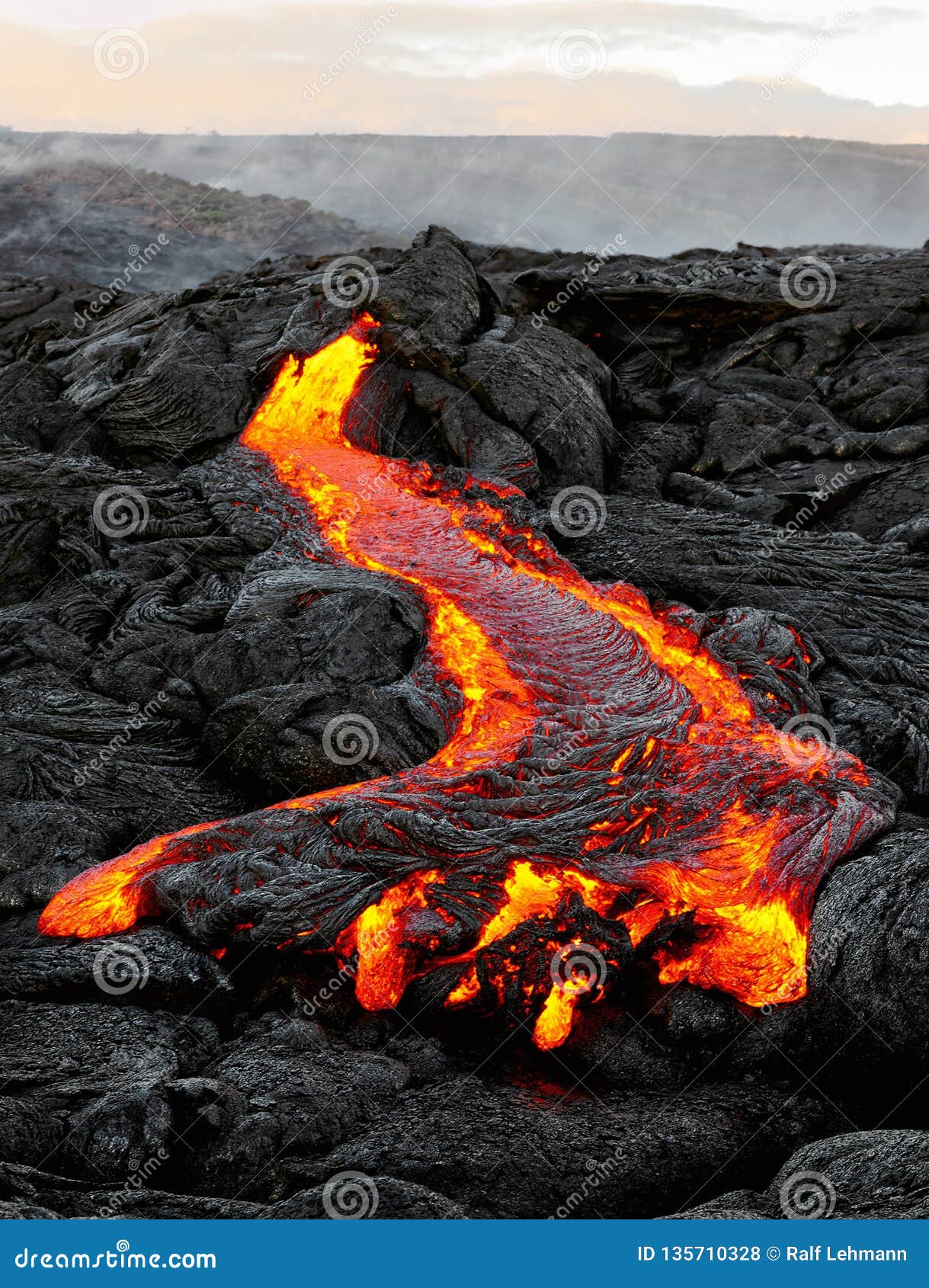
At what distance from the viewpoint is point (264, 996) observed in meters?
8.94

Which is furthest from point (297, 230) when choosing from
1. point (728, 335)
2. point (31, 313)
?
point (728, 335)

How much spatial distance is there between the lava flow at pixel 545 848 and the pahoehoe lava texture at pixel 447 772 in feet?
0.12

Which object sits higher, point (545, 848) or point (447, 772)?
point (447, 772)

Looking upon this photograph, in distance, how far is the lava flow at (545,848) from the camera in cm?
900

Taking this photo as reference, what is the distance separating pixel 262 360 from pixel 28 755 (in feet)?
30.7

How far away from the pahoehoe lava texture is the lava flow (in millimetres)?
37

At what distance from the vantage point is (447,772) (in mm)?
10430

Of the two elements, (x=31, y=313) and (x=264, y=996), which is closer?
(x=264, y=996)

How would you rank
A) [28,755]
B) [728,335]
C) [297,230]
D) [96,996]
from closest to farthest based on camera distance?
[96,996] → [28,755] → [728,335] → [297,230]

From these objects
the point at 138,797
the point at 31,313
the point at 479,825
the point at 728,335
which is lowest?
the point at 138,797

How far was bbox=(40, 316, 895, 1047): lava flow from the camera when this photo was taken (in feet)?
29.5

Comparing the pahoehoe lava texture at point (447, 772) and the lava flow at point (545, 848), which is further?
Answer: the lava flow at point (545, 848)

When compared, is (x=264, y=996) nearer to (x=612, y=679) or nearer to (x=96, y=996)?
(x=96, y=996)

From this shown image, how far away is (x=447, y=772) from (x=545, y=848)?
1.37 m
